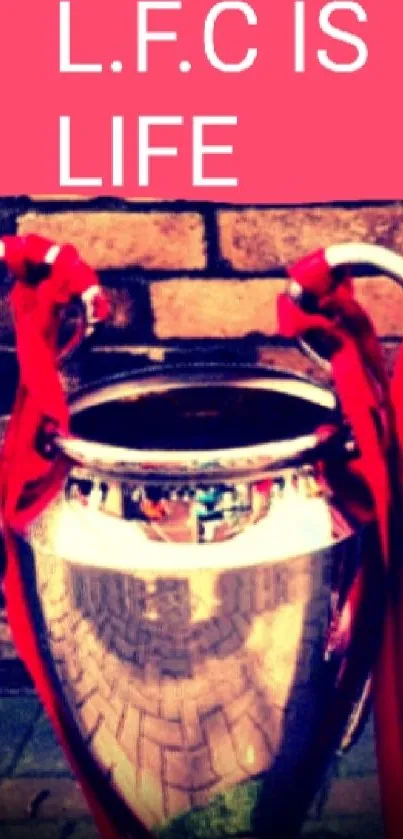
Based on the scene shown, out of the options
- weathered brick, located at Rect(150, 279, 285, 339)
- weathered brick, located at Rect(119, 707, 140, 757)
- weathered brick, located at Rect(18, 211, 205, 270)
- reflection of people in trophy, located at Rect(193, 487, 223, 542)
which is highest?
weathered brick, located at Rect(18, 211, 205, 270)

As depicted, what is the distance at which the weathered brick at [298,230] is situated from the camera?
879 millimetres

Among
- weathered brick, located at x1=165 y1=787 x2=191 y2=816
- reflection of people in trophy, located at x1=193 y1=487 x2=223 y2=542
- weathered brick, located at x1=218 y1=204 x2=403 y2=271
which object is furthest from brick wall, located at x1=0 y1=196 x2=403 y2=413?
weathered brick, located at x1=165 y1=787 x2=191 y2=816

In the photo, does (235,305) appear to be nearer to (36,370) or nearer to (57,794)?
(36,370)

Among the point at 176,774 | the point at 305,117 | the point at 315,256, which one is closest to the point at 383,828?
the point at 176,774

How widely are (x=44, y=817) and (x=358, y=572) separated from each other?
34cm

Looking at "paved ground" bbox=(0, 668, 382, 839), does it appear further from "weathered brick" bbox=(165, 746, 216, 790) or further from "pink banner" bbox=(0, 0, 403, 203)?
"pink banner" bbox=(0, 0, 403, 203)

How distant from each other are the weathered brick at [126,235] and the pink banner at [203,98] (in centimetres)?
3

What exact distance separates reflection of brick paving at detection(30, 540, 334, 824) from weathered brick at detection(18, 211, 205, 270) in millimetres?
280

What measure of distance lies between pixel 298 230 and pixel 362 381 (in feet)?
0.63

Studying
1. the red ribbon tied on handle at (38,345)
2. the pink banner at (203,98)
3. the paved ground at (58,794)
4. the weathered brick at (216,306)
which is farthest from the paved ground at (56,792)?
the pink banner at (203,98)

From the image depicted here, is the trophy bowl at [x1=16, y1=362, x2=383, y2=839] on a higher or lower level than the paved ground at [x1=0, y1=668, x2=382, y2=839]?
higher

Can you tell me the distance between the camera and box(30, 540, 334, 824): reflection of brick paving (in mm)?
714

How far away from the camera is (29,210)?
896mm

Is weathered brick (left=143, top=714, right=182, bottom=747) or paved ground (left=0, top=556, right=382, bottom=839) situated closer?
weathered brick (left=143, top=714, right=182, bottom=747)
